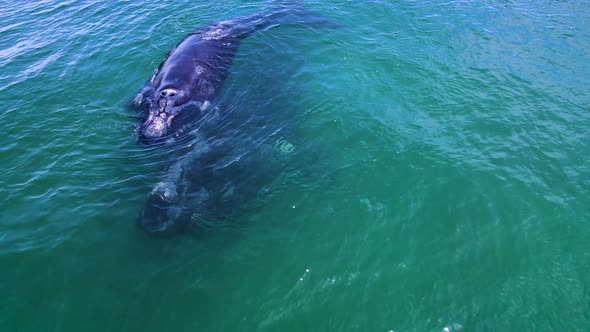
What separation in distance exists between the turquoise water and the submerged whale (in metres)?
0.52

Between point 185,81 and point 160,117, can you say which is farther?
point 185,81

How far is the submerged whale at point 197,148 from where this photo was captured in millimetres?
13312

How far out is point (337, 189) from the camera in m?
14.2

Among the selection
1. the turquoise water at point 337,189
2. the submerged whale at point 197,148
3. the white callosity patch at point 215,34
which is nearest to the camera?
the turquoise water at point 337,189

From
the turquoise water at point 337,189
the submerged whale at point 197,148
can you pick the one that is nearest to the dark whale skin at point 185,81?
the submerged whale at point 197,148

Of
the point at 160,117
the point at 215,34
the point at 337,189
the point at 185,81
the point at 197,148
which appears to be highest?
the point at 215,34

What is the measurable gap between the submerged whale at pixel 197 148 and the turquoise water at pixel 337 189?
517 millimetres

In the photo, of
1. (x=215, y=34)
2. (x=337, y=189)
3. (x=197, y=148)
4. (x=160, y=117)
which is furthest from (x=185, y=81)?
(x=337, y=189)

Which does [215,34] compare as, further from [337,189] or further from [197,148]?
[337,189]

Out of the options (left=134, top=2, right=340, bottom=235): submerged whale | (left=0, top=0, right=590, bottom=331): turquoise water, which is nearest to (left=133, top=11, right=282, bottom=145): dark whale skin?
(left=134, top=2, right=340, bottom=235): submerged whale

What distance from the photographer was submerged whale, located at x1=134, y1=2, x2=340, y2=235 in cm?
1331

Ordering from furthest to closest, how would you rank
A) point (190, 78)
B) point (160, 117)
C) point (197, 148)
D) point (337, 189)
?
point (190, 78)
point (160, 117)
point (197, 148)
point (337, 189)

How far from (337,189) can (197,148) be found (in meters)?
6.03

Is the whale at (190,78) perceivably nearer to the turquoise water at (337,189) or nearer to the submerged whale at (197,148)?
the submerged whale at (197,148)
